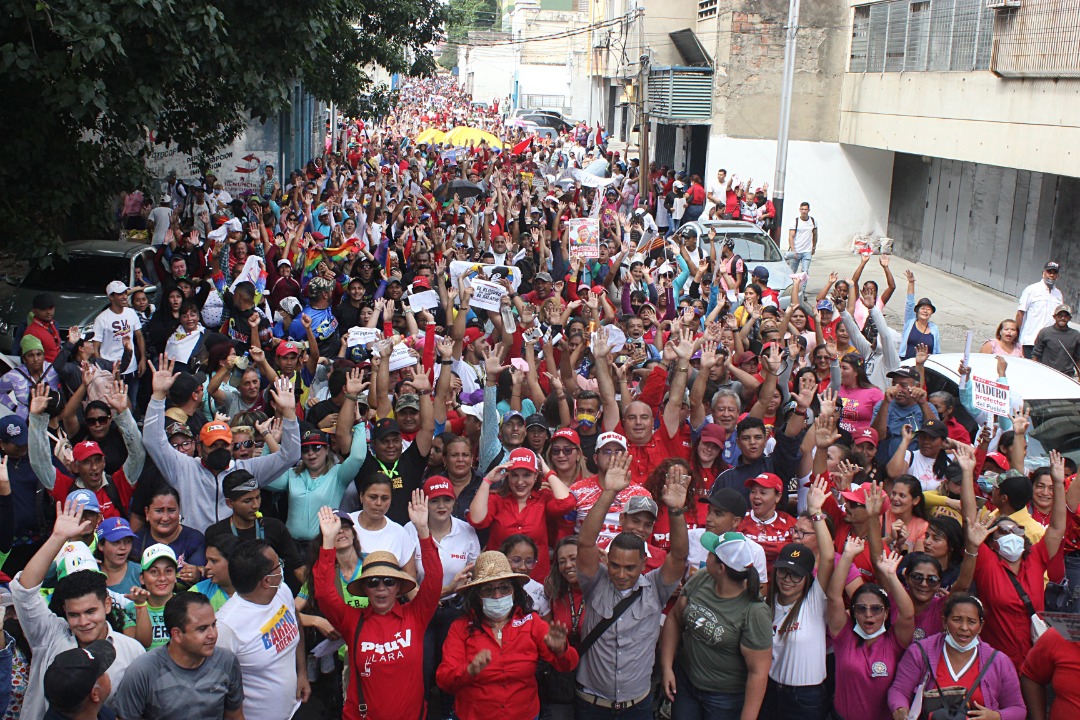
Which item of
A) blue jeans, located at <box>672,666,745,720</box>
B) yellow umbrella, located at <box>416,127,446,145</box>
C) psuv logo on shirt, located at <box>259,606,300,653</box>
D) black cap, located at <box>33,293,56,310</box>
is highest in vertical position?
yellow umbrella, located at <box>416,127,446,145</box>

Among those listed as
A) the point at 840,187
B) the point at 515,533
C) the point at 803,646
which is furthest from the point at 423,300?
the point at 840,187

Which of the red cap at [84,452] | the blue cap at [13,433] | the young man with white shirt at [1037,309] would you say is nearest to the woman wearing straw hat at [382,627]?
the red cap at [84,452]

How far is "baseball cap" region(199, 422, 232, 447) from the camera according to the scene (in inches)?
255

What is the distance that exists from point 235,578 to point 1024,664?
3725 mm

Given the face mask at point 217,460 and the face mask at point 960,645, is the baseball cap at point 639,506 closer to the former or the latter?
the face mask at point 960,645

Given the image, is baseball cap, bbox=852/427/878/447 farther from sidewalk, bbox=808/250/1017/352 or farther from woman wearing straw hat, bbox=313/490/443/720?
sidewalk, bbox=808/250/1017/352

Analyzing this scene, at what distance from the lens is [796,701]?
17.3ft

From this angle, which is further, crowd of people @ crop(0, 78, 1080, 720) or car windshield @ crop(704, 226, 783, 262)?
car windshield @ crop(704, 226, 783, 262)

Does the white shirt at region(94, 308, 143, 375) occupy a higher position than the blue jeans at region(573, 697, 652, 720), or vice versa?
the white shirt at region(94, 308, 143, 375)

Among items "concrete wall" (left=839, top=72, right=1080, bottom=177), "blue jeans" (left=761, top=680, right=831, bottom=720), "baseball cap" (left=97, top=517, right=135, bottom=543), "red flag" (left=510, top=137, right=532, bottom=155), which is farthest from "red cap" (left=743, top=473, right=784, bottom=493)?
"red flag" (left=510, top=137, right=532, bottom=155)

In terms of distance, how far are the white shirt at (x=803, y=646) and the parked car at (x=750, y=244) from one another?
11977mm

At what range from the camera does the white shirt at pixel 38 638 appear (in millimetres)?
4484

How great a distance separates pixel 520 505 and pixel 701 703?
144 cm

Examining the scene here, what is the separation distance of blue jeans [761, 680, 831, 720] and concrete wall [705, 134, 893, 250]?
70.3ft
